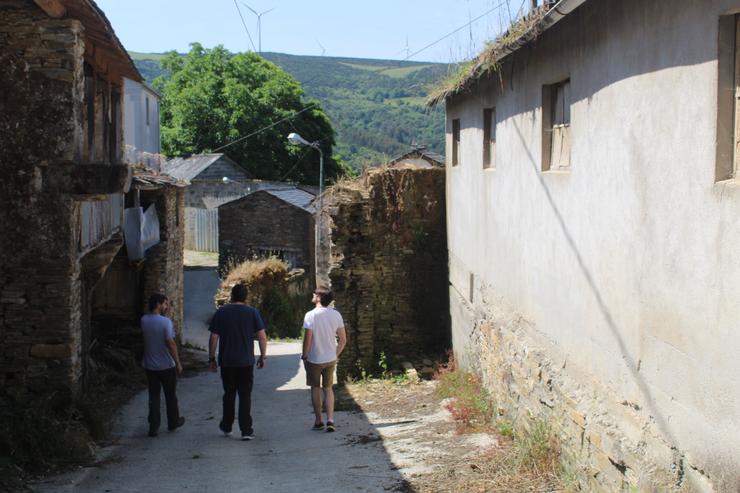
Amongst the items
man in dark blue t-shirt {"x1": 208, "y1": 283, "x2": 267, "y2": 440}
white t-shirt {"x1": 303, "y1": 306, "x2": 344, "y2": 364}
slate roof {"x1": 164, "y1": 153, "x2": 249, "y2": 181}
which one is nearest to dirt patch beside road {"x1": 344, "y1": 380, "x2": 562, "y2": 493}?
white t-shirt {"x1": 303, "y1": 306, "x2": 344, "y2": 364}

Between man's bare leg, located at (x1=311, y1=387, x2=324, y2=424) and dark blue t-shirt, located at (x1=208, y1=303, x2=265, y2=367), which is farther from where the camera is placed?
man's bare leg, located at (x1=311, y1=387, x2=324, y2=424)

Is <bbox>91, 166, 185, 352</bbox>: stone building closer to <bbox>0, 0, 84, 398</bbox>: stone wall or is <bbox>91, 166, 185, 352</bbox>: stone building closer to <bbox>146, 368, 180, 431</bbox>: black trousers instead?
<bbox>0, 0, 84, 398</bbox>: stone wall

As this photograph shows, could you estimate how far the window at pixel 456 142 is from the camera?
13883 millimetres

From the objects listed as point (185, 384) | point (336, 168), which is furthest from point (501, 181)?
point (336, 168)

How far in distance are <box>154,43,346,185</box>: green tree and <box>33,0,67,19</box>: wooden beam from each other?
112 ft

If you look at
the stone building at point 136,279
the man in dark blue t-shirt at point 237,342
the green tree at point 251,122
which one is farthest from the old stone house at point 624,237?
the green tree at point 251,122

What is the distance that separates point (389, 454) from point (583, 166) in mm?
3783

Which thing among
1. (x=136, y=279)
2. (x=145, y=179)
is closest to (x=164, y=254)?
(x=136, y=279)

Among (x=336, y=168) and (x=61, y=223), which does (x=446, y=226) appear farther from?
(x=336, y=168)

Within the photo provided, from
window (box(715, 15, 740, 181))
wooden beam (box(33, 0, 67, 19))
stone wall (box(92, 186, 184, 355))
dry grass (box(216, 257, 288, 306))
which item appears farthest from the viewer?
dry grass (box(216, 257, 288, 306))

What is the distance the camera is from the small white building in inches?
825

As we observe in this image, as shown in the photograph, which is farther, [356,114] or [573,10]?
[356,114]

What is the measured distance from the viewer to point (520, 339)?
336 inches

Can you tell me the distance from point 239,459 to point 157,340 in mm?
1765
